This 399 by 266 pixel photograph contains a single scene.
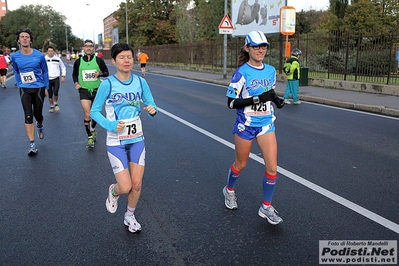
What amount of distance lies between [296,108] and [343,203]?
8.02 meters

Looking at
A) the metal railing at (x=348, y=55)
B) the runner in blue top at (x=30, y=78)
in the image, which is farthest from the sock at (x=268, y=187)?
the metal railing at (x=348, y=55)

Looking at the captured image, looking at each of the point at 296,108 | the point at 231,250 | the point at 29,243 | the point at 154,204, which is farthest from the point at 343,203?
the point at 296,108

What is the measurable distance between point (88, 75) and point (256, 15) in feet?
67.8

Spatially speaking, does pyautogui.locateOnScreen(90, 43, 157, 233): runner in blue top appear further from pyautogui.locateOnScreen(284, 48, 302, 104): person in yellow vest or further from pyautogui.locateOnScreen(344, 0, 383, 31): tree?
pyautogui.locateOnScreen(344, 0, 383, 31): tree

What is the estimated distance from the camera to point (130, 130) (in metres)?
3.74

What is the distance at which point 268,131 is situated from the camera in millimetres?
3977

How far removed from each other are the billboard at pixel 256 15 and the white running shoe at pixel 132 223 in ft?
67.6

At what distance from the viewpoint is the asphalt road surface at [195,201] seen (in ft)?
11.4

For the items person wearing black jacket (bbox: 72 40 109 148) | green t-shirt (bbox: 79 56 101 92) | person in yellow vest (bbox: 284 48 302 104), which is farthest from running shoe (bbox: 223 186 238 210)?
person in yellow vest (bbox: 284 48 302 104)

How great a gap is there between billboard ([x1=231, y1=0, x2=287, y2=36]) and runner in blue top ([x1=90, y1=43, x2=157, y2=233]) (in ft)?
66.5

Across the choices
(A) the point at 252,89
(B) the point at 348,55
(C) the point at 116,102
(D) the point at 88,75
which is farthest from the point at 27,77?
(B) the point at 348,55

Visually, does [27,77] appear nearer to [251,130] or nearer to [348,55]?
[251,130]

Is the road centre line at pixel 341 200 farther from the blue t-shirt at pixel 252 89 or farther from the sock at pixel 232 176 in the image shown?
the blue t-shirt at pixel 252 89

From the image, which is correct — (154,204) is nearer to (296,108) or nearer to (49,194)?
(49,194)
